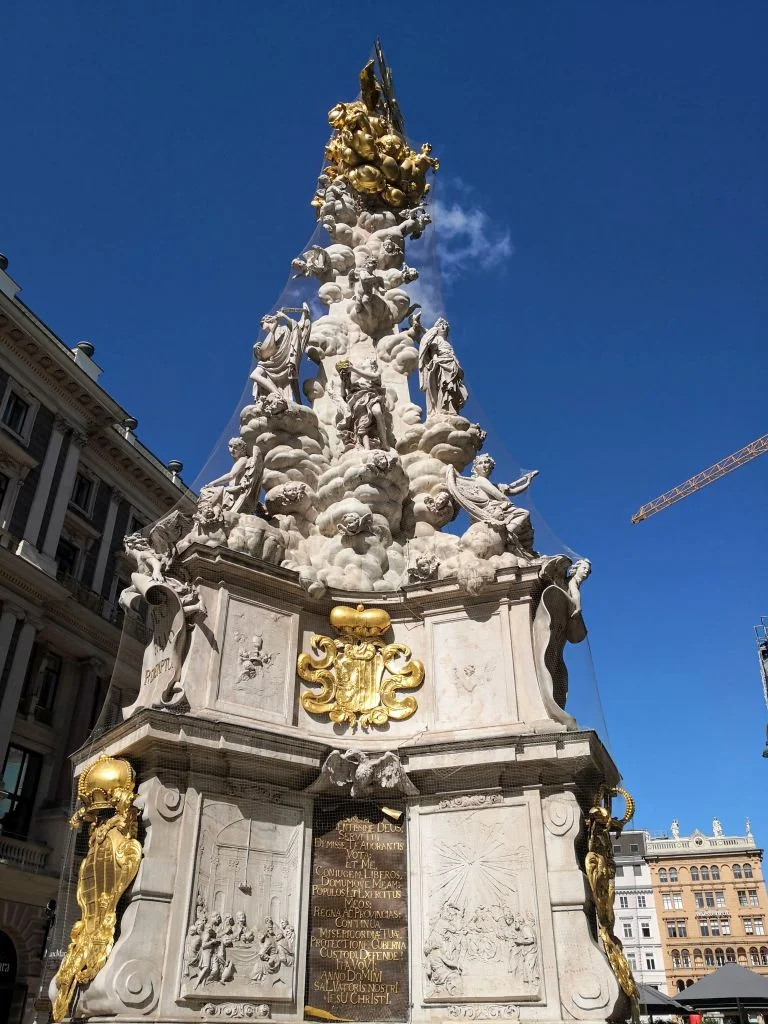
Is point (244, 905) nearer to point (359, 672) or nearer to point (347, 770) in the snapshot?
point (347, 770)

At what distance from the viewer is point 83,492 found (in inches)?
1207

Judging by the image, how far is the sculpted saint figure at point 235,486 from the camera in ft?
35.3

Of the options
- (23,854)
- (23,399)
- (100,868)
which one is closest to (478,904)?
(100,868)

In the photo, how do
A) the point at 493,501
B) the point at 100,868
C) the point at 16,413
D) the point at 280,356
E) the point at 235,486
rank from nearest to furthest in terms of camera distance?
1. the point at 100,868
2. the point at 493,501
3. the point at 235,486
4. the point at 280,356
5. the point at 16,413

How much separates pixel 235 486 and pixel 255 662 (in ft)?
8.43

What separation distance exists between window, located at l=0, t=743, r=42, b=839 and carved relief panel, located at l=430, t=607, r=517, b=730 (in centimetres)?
1829

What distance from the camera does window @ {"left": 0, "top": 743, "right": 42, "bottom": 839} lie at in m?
23.8

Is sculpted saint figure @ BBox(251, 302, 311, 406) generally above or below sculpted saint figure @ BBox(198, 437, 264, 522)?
A: above

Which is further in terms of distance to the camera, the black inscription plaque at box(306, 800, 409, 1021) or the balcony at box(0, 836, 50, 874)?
the balcony at box(0, 836, 50, 874)

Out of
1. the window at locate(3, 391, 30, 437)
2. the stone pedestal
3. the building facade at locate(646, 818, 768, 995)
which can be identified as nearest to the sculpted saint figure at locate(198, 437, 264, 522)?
the stone pedestal

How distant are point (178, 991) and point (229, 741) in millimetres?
2282

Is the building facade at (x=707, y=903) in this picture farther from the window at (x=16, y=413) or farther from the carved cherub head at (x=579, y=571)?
the carved cherub head at (x=579, y=571)

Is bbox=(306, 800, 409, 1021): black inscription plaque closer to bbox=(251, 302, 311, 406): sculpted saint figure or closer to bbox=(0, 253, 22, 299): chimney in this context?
bbox=(251, 302, 311, 406): sculpted saint figure

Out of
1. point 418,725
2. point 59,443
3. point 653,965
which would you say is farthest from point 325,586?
point 653,965
